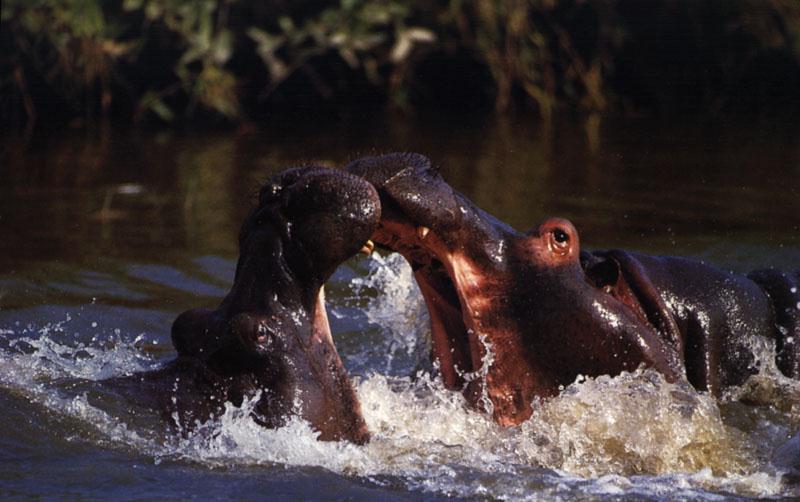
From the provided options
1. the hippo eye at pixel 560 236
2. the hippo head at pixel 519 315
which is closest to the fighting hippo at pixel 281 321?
Answer: the hippo head at pixel 519 315

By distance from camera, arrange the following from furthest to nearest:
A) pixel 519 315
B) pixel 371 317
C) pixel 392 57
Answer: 1. pixel 392 57
2. pixel 371 317
3. pixel 519 315

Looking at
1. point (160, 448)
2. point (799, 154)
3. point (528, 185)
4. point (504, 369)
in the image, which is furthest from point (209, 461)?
point (799, 154)

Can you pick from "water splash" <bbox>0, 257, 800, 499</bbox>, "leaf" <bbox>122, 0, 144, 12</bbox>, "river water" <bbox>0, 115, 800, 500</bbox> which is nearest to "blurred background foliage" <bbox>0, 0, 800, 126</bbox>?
"leaf" <bbox>122, 0, 144, 12</bbox>

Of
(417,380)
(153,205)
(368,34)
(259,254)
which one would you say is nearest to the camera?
(259,254)

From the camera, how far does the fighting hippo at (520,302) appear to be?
374cm

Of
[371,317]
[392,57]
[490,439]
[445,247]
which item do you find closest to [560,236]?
[445,247]

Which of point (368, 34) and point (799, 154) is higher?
point (368, 34)

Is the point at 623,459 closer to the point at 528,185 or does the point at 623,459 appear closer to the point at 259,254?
the point at 259,254

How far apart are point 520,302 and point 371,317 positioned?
1356mm

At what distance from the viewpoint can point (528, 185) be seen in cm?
850

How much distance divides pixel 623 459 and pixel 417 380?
673mm

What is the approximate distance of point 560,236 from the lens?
394 cm

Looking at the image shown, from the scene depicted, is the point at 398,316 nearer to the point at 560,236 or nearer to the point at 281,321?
the point at 560,236

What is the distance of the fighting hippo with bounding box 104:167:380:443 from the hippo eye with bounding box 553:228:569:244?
0.68m
